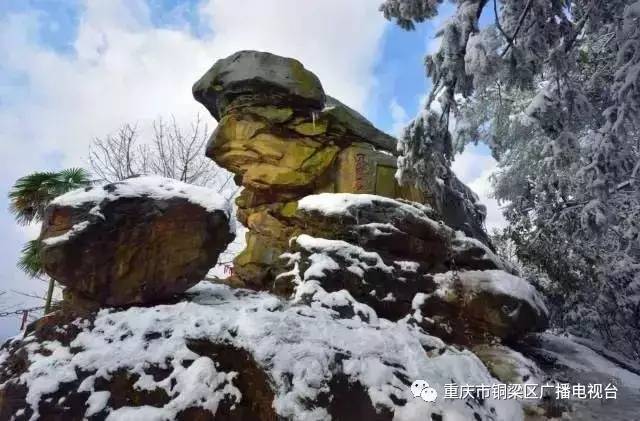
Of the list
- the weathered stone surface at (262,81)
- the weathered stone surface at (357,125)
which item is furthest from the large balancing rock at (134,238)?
the weathered stone surface at (357,125)

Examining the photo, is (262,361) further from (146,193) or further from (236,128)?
(236,128)

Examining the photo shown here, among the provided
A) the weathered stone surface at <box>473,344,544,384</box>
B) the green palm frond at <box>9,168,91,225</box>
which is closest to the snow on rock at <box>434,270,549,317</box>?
the weathered stone surface at <box>473,344,544,384</box>

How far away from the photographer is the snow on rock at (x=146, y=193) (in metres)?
4.80

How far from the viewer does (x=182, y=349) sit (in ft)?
12.5

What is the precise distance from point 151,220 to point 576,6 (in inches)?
253

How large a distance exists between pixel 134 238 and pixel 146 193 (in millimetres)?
606

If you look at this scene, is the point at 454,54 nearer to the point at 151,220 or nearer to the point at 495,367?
the point at 495,367

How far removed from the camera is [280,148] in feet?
27.5

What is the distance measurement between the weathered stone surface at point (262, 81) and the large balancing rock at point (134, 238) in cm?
357

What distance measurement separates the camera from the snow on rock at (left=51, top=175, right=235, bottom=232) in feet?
15.7

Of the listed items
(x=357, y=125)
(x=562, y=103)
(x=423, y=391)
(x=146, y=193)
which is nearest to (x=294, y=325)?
(x=423, y=391)

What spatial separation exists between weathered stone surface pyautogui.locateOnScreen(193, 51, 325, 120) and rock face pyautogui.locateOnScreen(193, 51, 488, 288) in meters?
0.02

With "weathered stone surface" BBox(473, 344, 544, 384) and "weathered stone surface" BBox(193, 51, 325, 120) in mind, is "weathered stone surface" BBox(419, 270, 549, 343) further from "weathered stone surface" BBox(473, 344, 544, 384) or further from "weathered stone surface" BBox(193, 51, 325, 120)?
"weathered stone surface" BBox(193, 51, 325, 120)

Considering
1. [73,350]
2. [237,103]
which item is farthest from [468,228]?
[73,350]
